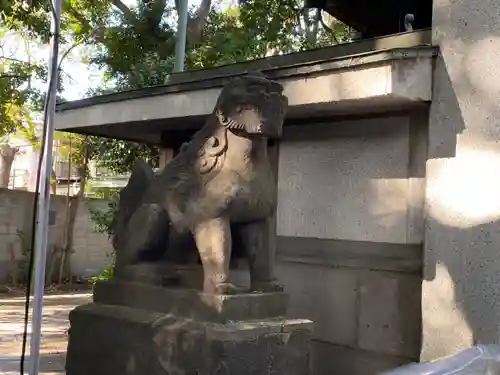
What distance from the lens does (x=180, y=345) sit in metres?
3.49

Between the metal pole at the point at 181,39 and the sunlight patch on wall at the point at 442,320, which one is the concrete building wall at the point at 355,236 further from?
the metal pole at the point at 181,39

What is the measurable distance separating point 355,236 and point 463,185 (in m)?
0.99

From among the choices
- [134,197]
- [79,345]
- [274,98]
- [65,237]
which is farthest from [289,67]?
[65,237]

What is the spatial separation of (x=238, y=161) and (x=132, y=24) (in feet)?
24.1

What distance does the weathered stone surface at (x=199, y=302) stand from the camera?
3.50 m

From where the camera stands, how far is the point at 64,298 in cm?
1202

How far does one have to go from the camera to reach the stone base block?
3.34 metres

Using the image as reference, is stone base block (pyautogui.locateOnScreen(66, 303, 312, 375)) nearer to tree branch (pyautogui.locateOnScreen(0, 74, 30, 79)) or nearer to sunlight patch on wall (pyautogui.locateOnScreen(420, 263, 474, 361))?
sunlight patch on wall (pyautogui.locateOnScreen(420, 263, 474, 361))

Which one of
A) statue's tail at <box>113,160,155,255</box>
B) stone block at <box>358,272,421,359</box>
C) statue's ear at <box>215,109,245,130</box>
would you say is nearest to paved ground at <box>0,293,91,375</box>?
statue's tail at <box>113,160,155,255</box>

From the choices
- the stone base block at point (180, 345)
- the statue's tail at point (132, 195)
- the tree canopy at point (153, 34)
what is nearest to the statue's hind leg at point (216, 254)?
the stone base block at point (180, 345)

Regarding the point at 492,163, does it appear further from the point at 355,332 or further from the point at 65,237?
the point at 65,237

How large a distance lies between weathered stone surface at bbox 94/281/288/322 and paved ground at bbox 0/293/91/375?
187 centimetres

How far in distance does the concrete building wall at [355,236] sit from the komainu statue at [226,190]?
977 mm

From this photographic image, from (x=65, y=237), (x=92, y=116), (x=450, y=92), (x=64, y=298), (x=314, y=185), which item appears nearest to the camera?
(x=450, y=92)
